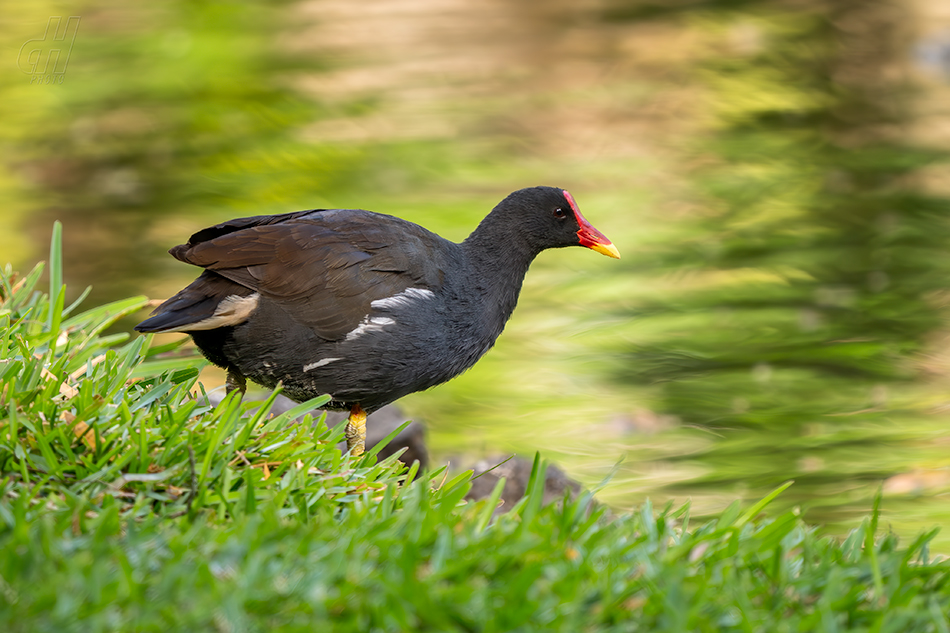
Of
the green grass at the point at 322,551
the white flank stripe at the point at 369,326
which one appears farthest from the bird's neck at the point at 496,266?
the green grass at the point at 322,551

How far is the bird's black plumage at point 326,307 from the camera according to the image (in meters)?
3.72

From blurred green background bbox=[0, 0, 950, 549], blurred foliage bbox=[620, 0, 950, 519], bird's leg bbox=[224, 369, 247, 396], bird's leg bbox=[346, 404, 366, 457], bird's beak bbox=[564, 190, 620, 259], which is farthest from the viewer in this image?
blurred green background bbox=[0, 0, 950, 549]

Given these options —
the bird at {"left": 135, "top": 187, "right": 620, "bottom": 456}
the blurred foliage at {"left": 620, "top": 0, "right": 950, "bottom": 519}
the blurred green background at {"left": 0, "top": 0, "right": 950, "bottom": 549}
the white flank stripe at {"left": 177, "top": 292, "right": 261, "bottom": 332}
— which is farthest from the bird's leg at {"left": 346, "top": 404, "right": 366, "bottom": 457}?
A: the blurred foliage at {"left": 620, "top": 0, "right": 950, "bottom": 519}

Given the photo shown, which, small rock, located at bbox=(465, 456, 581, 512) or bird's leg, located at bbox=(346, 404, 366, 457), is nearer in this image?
bird's leg, located at bbox=(346, 404, 366, 457)

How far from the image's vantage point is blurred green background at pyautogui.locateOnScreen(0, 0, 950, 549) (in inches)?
224

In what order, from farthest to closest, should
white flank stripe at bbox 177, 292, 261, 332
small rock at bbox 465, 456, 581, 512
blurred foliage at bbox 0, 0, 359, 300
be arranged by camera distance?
blurred foliage at bbox 0, 0, 359, 300 < small rock at bbox 465, 456, 581, 512 < white flank stripe at bbox 177, 292, 261, 332

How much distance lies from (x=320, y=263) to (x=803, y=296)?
447 cm

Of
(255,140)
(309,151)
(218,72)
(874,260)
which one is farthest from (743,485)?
(218,72)

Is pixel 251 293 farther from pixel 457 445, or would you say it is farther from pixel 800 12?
pixel 800 12

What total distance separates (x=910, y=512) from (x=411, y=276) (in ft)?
8.67

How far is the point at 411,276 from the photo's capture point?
3.83 m

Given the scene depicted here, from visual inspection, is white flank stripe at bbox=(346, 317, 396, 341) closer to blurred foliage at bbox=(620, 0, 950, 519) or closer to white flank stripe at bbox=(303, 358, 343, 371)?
white flank stripe at bbox=(303, 358, 343, 371)

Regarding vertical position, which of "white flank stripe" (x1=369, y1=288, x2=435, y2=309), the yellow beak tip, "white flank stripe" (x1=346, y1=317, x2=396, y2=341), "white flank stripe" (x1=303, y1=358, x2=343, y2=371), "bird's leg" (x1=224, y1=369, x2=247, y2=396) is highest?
the yellow beak tip

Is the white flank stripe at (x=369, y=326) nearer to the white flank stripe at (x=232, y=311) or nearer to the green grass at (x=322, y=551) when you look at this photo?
the white flank stripe at (x=232, y=311)
